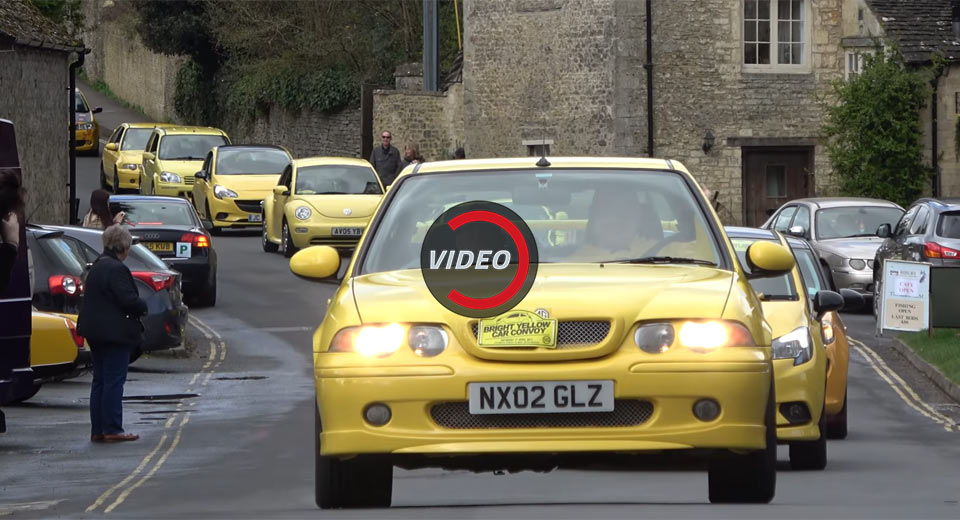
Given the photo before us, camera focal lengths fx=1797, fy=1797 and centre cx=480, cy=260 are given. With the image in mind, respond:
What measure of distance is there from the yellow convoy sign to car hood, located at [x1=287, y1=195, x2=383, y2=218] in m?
21.8

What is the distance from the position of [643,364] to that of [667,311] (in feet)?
0.84

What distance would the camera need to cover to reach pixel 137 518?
8359mm

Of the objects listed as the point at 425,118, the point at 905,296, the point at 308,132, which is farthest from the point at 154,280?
the point at 308,132

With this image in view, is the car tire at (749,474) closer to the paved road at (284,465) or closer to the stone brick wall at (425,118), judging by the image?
the paved road at (284,465)

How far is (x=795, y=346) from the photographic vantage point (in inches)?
440

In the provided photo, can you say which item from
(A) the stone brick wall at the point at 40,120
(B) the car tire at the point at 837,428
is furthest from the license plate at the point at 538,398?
(A) the stone brick wall at the point at 40,120

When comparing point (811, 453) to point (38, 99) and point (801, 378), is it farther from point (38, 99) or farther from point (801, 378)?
point (38, 99)

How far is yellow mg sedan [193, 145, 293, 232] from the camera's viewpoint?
3338 centimetres

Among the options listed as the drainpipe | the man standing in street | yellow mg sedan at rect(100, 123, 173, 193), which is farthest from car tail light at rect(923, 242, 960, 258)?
yellow mg sedan at rect(100, 123, 173, 193)

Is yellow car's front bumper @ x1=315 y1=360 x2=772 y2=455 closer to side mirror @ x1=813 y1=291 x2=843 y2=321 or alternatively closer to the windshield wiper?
the windshield wiper

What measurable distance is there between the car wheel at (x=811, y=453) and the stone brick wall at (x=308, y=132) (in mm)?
36112

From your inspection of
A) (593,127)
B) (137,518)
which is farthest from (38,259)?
(593,127)

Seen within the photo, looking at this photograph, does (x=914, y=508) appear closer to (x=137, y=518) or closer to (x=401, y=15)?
(x=137, y=518)

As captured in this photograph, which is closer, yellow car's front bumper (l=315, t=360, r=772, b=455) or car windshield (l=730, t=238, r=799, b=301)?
yellow car's front bumper (l=315, t=360, r=772, b=455)
